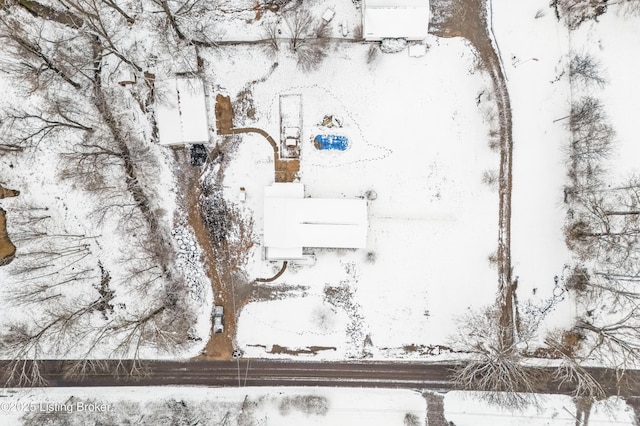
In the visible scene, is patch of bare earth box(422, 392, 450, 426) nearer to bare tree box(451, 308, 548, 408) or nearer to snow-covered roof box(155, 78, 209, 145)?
bare tree box(451, 308, 548, 408)

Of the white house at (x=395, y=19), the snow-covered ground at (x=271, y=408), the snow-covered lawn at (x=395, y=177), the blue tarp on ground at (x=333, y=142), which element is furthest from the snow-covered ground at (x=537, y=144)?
the blue tarp on ground at (x=333, y=142)

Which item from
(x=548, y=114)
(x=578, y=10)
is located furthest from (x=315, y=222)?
(x=578, y=10)

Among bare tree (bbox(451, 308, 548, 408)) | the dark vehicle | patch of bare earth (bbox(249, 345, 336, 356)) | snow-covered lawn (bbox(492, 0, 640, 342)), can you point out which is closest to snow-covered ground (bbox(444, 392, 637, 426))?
bare tree (bbox(451, 308, 548, 408))

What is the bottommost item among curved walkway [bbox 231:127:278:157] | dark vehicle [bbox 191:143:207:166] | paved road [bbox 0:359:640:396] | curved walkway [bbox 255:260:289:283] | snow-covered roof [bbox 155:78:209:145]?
paved road [bbox 0:359:640:396]

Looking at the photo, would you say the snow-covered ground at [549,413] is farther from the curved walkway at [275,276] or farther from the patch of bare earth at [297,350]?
the curved walkway at [275,276]

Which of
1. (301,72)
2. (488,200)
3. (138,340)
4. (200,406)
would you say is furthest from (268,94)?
(200,406)

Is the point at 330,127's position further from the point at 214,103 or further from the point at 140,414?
the point at 140,414
